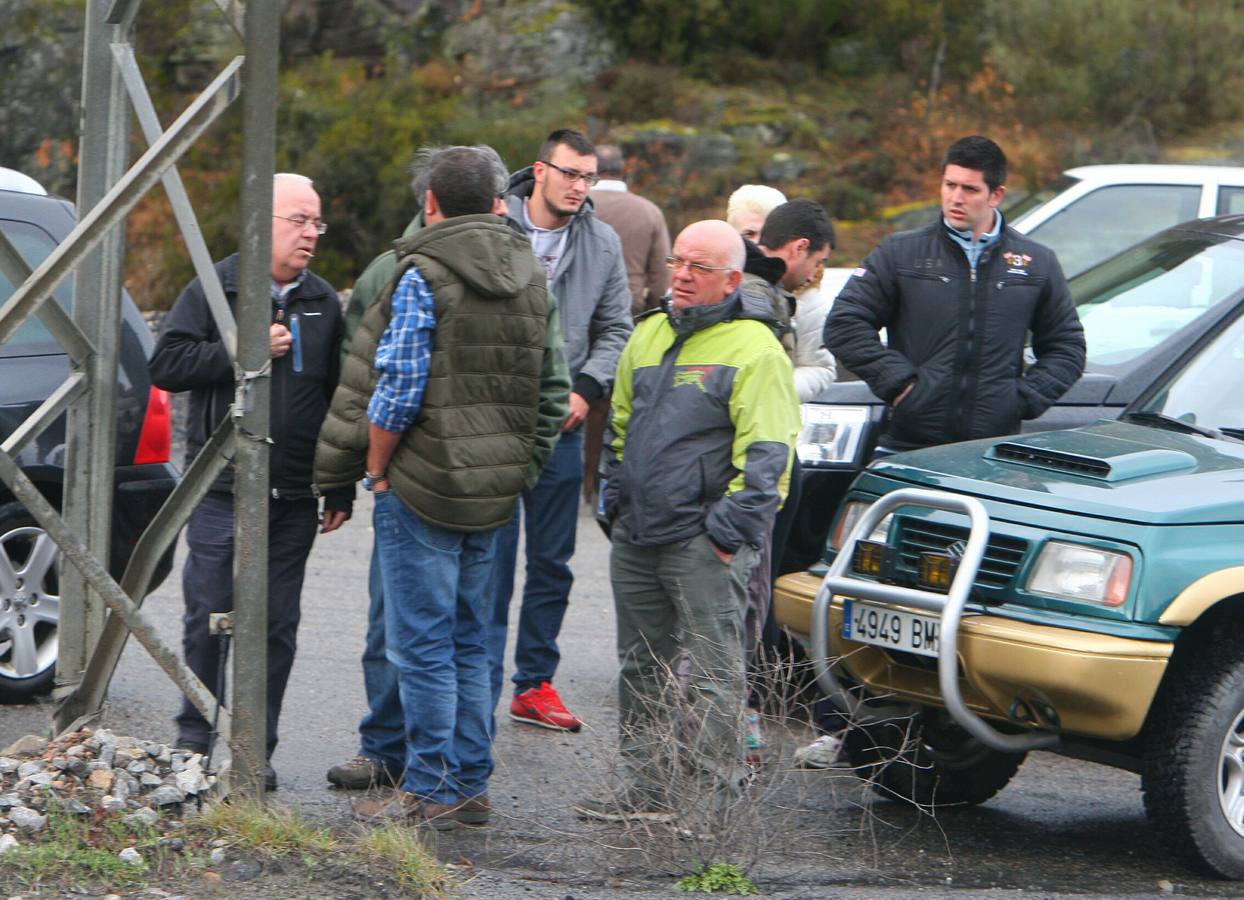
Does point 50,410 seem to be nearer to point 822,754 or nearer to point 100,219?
point 100,219

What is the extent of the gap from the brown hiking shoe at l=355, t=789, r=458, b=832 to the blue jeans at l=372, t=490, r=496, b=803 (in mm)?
24

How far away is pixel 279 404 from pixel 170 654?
0.90 m

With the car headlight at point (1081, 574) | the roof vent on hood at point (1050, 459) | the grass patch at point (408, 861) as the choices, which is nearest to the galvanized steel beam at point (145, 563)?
the grass patch at point (408, 861)

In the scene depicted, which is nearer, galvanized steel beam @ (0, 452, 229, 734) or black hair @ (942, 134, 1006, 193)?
galvanized steel beam @ (0, 452, 229, 734)

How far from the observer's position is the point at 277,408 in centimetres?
500

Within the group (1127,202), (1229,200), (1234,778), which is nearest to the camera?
(1234,778)

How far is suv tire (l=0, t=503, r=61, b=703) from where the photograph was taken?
6.06m

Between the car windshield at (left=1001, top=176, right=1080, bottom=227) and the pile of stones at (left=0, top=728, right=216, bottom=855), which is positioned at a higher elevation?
the car windshield at (left=1001, top=176, right=1080, bottom=227)

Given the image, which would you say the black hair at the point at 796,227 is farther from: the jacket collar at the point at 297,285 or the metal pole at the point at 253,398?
the metal pole at the point at 253,398

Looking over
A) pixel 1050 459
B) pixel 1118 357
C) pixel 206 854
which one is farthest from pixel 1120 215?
pixel 206 854

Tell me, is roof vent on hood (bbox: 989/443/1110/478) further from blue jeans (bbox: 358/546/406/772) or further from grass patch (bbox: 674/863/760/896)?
blue jeans (bbox: 358/546/406/772)

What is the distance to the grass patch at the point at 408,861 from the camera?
13.7ft

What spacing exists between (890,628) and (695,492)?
0.70 metres

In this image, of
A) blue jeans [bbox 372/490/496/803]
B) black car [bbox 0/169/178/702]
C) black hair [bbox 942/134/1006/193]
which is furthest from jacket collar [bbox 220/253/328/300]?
black hair [bbox 942/134/1006/193]
